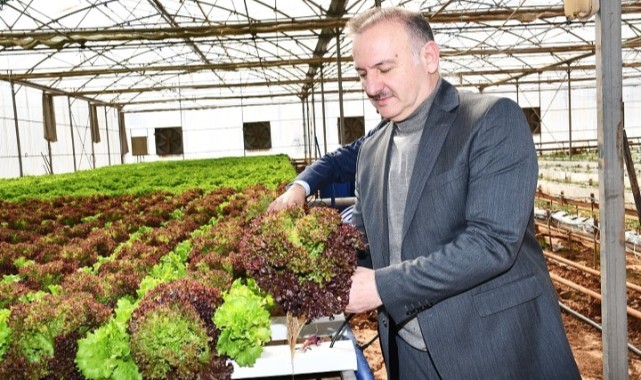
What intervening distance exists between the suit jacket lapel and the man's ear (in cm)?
12

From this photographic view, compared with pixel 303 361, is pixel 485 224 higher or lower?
higher

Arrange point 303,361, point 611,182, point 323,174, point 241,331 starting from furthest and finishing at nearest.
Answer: point 323,174, point 611,182, point 303,361, point 241,331

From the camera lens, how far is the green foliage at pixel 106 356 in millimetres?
2088

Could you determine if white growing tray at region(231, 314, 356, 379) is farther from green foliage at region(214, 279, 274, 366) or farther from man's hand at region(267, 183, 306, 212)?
man's hand at region(267, 183, 306, 212)

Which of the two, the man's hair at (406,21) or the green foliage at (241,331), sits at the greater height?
the man's hair at (406,21)

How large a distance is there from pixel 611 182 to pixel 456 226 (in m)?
0.99

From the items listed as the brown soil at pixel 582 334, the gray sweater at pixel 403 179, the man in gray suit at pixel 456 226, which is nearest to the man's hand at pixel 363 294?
the man in gray suit at pixel 456 226

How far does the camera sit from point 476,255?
5.91 ft

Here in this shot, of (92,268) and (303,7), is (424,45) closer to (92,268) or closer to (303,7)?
(92,268)

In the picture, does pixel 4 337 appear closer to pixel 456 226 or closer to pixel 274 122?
pixel 456 226

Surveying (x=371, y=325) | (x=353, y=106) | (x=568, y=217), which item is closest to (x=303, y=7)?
(x=568, y=217)

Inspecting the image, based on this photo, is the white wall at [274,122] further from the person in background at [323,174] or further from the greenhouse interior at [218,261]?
the person in background at [323,174]

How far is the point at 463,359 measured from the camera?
204 centimetres

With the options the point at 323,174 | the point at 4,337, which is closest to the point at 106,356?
the point at 4,337
